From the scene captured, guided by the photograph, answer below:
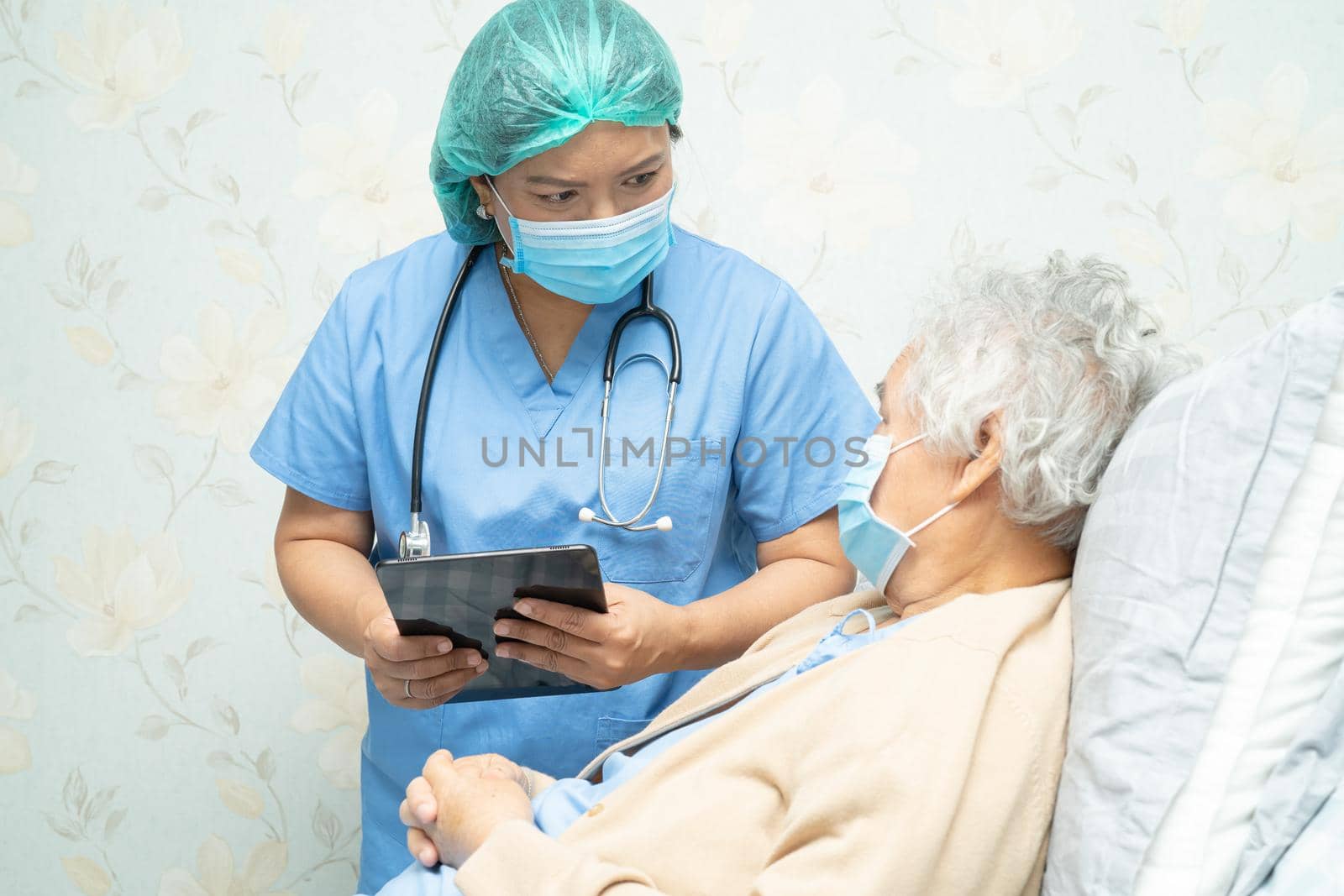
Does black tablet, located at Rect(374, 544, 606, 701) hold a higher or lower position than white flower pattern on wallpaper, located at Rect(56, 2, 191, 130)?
lower

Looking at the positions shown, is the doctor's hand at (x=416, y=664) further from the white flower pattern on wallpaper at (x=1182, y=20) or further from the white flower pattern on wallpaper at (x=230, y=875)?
the white flower pattern on wallpaper at (x=1182, y=20)

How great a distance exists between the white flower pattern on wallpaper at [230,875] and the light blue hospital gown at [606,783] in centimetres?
106

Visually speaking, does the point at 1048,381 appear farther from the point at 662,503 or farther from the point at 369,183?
the point at 369,183

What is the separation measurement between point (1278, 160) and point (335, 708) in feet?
6.08

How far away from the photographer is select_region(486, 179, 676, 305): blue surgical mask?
4.33 feet

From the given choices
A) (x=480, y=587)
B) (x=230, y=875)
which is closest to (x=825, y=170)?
(x=480, y=587)

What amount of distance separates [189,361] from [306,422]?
0.68 m

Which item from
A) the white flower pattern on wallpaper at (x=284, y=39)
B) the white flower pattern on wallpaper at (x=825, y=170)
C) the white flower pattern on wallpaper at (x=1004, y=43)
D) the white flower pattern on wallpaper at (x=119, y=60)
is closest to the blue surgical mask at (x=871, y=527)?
the white flower pattern on wallpaper at (x=825, y=170)

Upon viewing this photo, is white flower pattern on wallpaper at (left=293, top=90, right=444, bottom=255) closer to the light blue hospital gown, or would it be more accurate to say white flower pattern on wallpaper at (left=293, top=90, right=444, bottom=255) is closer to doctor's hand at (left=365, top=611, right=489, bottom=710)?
doctor's hand at (left=365, top=611, right=489, bottom=710)

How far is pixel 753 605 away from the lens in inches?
54.4

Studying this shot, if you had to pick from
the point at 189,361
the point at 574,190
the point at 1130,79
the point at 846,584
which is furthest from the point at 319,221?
the point at 1130,79

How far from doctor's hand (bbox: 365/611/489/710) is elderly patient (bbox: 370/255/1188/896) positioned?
0.10 metres

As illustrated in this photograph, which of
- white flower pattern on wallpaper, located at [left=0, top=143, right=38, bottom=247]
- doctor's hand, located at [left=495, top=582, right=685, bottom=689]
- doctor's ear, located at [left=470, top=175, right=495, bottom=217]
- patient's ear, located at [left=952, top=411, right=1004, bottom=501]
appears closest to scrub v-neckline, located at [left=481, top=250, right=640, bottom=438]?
doctor's ear, located at [left=470, top=175, right=495, bottom=217]

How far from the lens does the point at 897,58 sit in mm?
1850
